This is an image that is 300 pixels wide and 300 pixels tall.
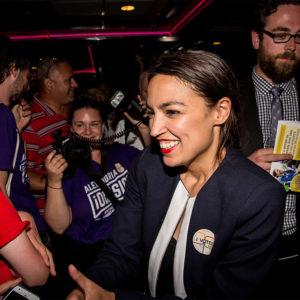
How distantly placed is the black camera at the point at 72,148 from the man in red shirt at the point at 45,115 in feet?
0.42

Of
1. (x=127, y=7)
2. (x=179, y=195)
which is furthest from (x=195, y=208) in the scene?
(x=127, y=7)

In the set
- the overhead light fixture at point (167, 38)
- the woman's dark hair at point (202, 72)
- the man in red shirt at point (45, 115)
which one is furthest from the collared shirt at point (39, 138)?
the overhead light fixture at point (167, 38)

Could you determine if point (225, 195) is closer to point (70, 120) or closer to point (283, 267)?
point (283, 267)

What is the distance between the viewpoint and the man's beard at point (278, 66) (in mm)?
1558

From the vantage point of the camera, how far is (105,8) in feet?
16.4

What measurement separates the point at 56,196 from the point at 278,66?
5.66 ft

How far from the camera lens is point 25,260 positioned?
931 mm

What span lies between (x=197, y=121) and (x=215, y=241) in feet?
1.72

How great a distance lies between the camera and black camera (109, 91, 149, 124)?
2.04 metres

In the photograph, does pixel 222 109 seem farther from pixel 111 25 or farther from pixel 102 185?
pixel 111 25

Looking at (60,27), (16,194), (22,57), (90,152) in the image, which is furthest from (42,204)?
(60,27)

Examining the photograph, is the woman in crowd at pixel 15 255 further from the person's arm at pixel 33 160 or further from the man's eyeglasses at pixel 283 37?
the man's eyeglasses at pixel 283 37

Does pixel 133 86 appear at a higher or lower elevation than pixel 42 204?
higher

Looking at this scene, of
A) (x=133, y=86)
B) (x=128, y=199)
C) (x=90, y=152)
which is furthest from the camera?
(x=133, y=86)
